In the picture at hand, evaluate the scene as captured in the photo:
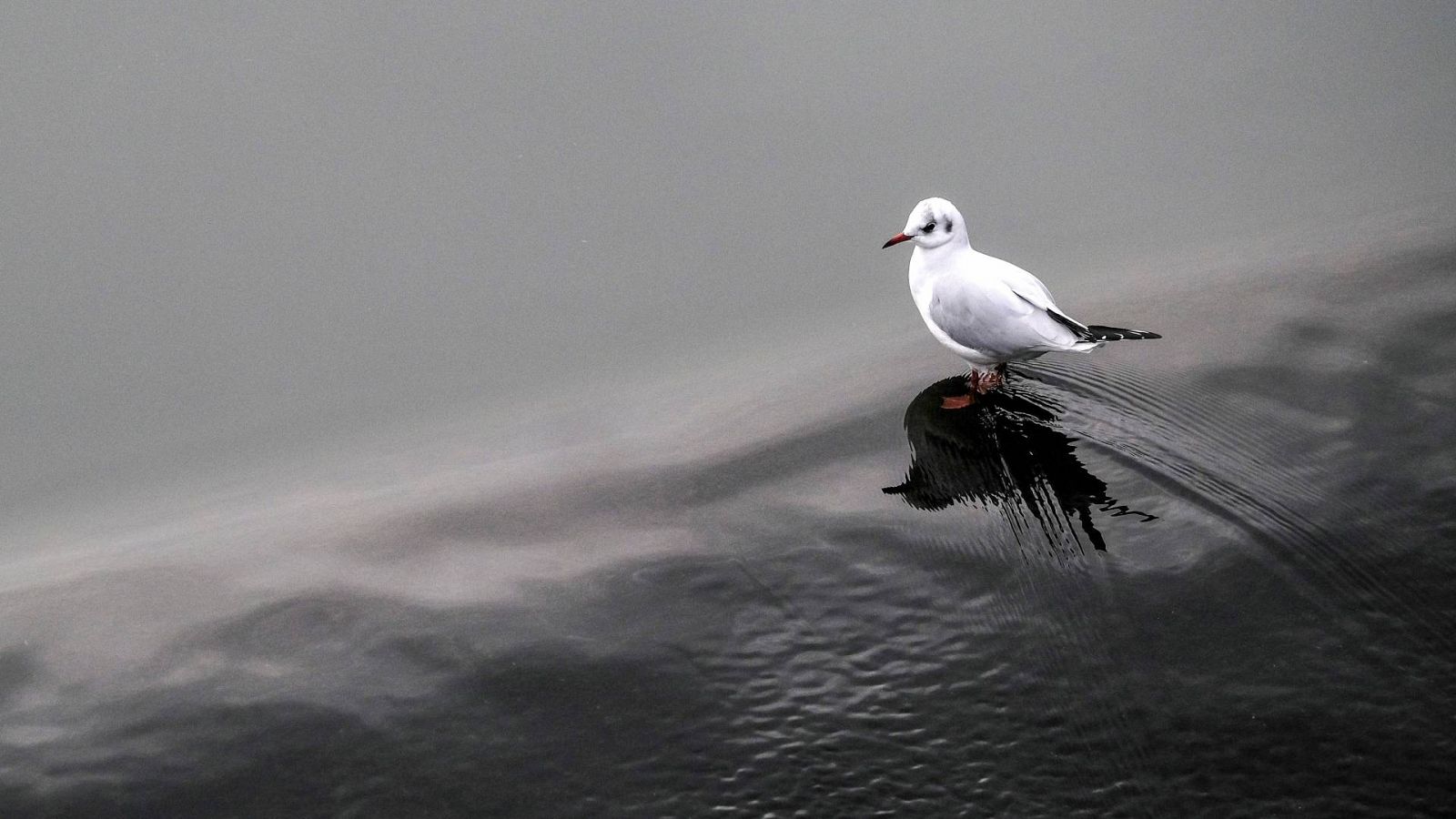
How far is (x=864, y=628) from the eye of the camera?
11.9 ft

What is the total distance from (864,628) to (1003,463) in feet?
3.39

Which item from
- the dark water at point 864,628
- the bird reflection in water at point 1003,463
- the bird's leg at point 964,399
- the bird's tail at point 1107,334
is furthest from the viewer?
the bird's leg at point 964,399

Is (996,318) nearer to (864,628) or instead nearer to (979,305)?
(979,305)

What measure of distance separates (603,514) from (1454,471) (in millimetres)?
2987

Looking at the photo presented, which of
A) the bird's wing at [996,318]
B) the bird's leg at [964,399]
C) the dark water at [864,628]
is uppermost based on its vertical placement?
the bird's wing at [996,318]

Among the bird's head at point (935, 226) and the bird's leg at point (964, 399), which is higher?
the bird's head at point (935, 226)

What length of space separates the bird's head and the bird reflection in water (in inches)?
24.8

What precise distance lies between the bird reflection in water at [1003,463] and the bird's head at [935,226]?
629 mm

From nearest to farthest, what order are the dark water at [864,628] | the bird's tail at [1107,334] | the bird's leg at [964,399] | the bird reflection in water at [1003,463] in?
1. the dark water at [864,628]
2. the bird reflection in water at [1003,463]
3. the bird's tail at [1107,334]
4. the bird's leg at [964,399]

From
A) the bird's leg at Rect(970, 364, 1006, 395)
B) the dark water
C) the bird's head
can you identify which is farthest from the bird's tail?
the bird's head

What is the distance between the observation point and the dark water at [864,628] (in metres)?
3.10

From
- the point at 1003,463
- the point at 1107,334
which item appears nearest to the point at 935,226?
the point at 1107,334

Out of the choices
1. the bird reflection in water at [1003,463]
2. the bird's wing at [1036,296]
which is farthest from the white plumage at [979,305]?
the bird reflection in water at [1003,463]

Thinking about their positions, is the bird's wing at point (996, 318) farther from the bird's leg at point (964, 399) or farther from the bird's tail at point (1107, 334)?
the bird's leg at point (964, 399)
